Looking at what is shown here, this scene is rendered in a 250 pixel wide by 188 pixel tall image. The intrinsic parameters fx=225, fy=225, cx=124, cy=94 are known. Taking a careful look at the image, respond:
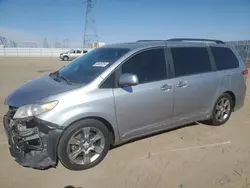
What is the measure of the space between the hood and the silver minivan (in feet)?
0.05

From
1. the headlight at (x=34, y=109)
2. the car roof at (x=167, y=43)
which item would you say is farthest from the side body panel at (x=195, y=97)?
the headlight at (x=34, y=109)

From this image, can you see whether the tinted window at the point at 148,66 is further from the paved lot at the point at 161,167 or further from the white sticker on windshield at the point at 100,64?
the paved lot at the point at 161,167

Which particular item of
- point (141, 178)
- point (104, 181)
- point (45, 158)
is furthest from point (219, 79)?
point (45, 158)

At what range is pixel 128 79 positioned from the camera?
319 centimetres

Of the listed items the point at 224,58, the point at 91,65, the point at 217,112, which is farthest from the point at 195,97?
the point at 91,65

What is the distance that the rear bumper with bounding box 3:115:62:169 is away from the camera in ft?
9.41

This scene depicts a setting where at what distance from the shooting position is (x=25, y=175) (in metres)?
→ 3.08

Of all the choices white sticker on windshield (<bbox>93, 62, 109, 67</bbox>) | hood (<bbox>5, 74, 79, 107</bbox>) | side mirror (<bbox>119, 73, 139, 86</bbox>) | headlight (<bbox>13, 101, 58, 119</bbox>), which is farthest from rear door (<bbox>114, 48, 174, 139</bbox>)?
headlight (<bbox>13, 101, 58, 119</bbox>)

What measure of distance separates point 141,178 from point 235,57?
3.58 m

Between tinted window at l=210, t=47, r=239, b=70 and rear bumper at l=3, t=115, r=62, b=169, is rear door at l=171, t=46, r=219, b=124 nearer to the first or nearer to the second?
tinted window at l=210, t=47, r=239, b=70

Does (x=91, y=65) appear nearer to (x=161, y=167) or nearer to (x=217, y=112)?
(x=161, y=167)

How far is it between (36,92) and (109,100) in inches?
40.5

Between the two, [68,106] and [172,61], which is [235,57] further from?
[68,106]

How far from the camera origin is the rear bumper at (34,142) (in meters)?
2.87
